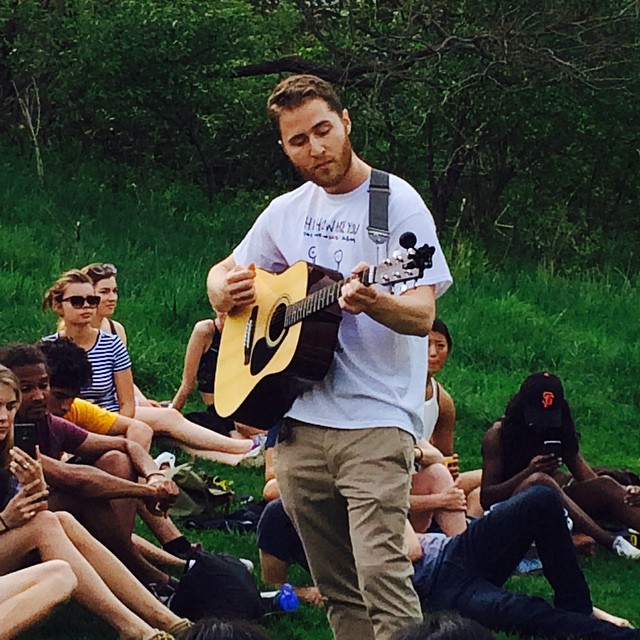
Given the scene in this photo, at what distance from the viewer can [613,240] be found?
17.9m

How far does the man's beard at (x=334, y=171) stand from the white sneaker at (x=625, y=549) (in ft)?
9.59

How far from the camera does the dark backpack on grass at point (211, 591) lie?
4.54m

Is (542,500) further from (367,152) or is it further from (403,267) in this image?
(367,152)

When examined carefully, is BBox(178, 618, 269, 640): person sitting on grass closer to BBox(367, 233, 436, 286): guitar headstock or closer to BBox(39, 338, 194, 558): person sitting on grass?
BBox(367, 233, 436, 286): guitar headstock

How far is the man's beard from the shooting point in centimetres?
350

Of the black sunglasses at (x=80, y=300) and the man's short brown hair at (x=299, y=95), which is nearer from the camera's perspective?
the man's short brown hair at (x=299, y=95)

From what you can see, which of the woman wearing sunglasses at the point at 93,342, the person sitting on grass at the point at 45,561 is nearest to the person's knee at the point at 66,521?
the person sitting on grass at the point at 45,561

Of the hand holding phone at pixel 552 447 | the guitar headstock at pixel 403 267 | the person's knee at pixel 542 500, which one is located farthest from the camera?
the hand holding phone at pixel 552 447

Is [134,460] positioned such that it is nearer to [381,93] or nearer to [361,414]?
[361,414]

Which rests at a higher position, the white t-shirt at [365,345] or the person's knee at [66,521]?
the white t-shirt at [365,345]

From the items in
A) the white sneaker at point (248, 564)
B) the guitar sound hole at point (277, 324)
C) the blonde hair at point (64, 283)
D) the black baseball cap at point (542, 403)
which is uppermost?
the guitar sound hole at point (277, 324)

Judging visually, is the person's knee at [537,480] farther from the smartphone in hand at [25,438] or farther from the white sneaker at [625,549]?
the smartphone in hand at [25,438]

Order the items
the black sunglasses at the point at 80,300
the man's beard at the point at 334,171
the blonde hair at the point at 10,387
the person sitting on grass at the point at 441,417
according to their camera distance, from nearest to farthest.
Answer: the man's beard at the point at 334,171 → the blonde hair at the point at 10,387 → the person sitting on grass at the point at 441,417 → the black sunglasses at the point at 80,300

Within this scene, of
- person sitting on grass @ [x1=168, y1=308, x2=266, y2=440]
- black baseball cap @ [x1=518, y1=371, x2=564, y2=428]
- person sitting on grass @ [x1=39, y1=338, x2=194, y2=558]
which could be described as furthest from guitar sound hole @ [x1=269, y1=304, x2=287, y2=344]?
person sitting on grass @ [x1=168, y1=308, x2=266, y2=440]
